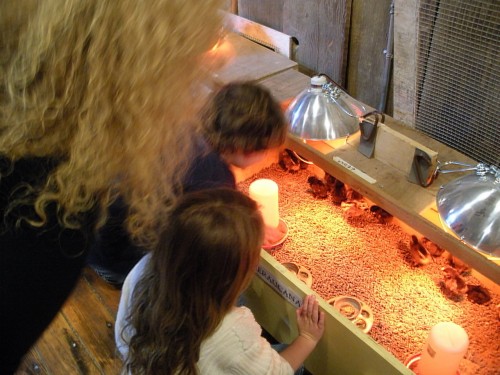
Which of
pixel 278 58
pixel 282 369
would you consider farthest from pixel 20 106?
pixel 278 58

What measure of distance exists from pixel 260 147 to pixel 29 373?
1.21m

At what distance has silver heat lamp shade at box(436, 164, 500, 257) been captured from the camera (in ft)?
3.11

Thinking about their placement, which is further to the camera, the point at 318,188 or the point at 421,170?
the point at 318,188

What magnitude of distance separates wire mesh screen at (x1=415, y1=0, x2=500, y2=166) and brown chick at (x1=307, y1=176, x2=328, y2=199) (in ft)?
1.47

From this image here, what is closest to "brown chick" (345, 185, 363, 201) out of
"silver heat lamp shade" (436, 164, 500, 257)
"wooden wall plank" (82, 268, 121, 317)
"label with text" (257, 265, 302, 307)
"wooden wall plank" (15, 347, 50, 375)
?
"label with text" (257, 265, 302, 307)

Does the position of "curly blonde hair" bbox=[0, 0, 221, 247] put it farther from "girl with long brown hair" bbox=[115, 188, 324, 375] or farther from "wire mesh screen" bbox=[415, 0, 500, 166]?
"wire mesh screen" bbox=[415, 0, 500, 166]

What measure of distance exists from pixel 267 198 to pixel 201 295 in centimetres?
64

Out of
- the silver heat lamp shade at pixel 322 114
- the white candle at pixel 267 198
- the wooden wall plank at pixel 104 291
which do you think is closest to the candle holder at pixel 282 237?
the white candle at pixel 267 198

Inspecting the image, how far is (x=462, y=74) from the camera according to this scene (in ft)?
4.88

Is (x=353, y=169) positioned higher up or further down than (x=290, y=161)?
higher up

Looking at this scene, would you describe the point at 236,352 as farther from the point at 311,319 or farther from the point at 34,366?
the point at 34,366

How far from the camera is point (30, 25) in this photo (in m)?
0.57

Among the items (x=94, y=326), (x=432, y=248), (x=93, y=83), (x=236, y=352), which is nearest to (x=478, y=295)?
(x=432, y=248)

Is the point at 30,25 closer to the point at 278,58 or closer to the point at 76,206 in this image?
the point at 76,206
